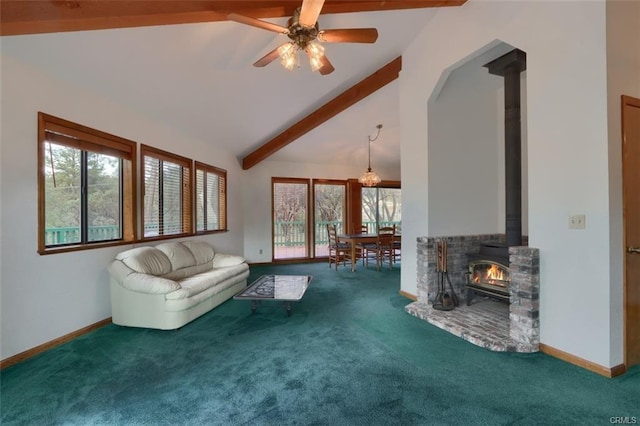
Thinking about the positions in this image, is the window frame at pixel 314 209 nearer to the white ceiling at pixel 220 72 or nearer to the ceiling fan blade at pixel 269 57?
the white ceiling at pixel 220 72

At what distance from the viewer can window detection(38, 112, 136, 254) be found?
2.74 meters

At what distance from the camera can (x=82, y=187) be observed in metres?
3.15

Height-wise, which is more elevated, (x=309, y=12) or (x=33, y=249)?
(x=309, y=12)

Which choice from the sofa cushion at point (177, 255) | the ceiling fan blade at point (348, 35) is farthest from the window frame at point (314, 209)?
the ceiling fan blade at point (348, 35)

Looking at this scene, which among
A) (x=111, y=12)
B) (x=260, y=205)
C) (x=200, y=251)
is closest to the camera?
(x=111, y=12)

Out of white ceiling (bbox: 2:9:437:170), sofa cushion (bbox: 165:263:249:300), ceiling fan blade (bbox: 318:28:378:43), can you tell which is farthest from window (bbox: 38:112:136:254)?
ceiling fan blade (bbox: 318:28:378:43)

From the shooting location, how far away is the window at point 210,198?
5.41 m

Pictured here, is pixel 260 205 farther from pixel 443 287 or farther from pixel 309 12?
pixel 309 12

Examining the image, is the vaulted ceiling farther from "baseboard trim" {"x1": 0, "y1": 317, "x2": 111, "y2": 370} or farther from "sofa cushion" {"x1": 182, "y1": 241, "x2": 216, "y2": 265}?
"baseboard trim" {"x1": 0, "y1": 317, "x2": 111, "y2": 370}

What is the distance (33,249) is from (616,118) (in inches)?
189

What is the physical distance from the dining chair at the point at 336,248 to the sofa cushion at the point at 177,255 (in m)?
3.07

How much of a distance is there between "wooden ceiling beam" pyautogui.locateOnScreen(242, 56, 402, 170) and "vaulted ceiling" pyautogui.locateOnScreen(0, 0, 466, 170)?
3cm

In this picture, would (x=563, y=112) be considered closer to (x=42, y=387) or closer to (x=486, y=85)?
(x=486, y=85)

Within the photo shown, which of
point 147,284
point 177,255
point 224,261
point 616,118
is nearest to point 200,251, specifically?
point 224,261
